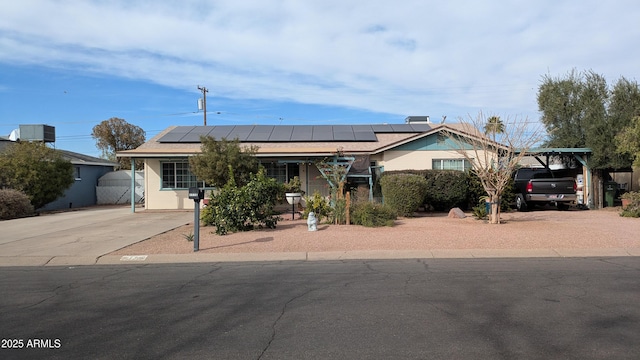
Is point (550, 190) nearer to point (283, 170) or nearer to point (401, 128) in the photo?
point (401, 128)

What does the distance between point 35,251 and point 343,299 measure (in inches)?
328

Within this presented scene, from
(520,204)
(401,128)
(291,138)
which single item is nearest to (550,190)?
(520,204)

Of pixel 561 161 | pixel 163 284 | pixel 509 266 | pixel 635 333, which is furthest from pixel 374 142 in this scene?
pixel 635 333

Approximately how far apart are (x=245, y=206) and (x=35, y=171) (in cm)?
1433

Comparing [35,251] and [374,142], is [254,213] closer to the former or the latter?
[35,251]

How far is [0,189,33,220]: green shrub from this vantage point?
769 inches

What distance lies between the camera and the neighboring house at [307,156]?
68.3 feet

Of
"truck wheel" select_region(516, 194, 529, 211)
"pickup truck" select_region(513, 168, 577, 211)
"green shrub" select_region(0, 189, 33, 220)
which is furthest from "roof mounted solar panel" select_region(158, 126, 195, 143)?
"pickup truck" select_region(513, 168, 577, 211)

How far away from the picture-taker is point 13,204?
19.9m

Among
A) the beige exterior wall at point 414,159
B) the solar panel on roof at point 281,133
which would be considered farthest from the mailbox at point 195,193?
the solar panel on roof at point 281,133

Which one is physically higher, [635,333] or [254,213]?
[254,213]

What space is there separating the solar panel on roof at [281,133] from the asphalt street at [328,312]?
16.2 metres

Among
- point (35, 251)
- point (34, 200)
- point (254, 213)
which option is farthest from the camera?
point (34, 200)

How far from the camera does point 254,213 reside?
13461mm
